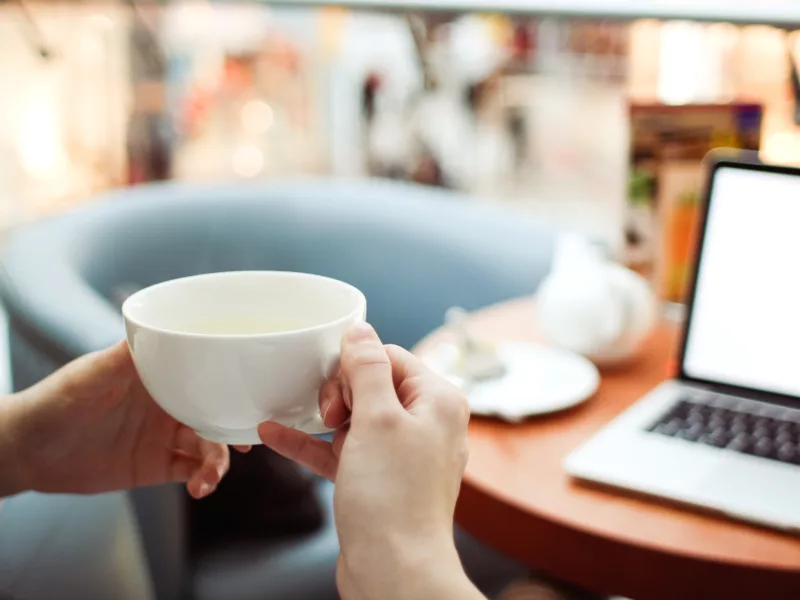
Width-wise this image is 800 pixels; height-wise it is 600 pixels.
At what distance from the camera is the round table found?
0.71 metres

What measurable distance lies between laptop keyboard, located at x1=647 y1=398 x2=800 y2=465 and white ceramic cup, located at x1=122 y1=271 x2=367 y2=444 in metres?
0.45

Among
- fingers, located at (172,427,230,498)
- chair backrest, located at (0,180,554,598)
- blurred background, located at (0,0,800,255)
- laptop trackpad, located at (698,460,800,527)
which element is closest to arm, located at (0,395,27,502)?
fingers, located at (172,427,230,498)

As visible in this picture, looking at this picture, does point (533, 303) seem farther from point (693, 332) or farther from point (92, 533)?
point (92, 533)

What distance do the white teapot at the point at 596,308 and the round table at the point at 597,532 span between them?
17cm

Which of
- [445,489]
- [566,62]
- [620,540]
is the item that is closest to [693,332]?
[620,540]

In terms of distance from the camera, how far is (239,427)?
1.78 feet

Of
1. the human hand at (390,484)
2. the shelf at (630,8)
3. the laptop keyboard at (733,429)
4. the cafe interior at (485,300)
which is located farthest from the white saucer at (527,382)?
the shelf at (630,8)

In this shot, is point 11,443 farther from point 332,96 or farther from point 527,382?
point 332,96

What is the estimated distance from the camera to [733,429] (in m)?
0.89

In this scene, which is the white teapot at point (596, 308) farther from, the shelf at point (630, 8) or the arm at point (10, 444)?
the arm at point (10, 444)

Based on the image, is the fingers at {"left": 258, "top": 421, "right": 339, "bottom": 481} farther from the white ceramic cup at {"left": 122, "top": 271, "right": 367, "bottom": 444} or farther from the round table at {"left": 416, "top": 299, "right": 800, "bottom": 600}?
the round table at {"left": 416, "top": 299, "right": 800, "bottom": 600}

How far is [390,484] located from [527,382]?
0.53 metres

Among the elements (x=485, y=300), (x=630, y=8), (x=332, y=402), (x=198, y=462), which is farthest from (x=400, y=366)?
(x=485, y=300)

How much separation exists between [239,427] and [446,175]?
3.05 m
